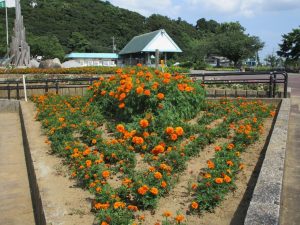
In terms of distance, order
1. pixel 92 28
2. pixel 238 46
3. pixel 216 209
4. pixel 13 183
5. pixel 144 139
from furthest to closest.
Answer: pixel 92 28 → pixel 238 46 → pixel 13 183 → pixel 144 139 → pixel 216 209

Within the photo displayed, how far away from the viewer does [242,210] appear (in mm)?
3344

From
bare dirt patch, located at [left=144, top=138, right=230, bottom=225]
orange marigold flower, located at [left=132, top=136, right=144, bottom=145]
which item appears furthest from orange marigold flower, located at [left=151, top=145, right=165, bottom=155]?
bare dirt patch, located at [left=144, top=138, right=230, bottom=225]

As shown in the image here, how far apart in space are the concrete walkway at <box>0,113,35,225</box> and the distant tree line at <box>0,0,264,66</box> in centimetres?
5600

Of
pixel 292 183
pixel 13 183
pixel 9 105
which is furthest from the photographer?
pixel 9 105

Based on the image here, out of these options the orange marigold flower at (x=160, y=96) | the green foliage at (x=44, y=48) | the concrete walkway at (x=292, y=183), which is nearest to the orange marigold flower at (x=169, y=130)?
the orange marigold flower at (x=160, y=96)

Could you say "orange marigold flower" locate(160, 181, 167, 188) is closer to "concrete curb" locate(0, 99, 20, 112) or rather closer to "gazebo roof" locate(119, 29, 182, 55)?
"concrete curb" locate(0, 99, 20, 112)

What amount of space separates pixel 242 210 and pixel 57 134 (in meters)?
3.39

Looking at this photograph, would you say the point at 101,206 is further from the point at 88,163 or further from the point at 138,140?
the point at 138,140

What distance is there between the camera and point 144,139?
4996 millimetres

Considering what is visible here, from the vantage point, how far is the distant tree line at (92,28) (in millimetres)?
63188

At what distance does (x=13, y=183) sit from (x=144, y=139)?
2.08 metres

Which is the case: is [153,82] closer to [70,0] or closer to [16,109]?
[16,109]

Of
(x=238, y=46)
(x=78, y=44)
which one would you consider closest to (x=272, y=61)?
(x=238, y=46)

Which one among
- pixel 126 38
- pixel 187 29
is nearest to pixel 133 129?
pixel 126 38
